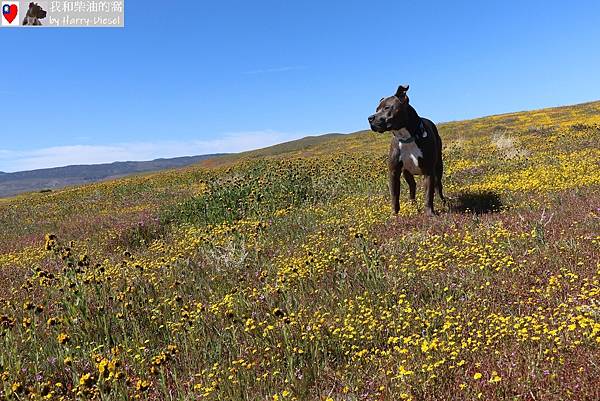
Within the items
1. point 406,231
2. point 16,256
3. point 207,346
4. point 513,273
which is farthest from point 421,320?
point 16,256

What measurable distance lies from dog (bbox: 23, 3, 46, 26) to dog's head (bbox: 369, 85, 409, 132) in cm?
1202

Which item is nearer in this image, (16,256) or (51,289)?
(51,289)

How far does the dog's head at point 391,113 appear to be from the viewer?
830 cm

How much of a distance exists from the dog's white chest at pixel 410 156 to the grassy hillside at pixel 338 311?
1016 mm

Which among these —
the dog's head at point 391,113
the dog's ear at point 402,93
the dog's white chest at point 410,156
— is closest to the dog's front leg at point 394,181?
the dog's white chest at point 410,156

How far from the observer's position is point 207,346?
4.79m

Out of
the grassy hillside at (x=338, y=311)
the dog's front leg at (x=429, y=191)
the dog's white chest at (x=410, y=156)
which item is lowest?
the grassy hillside at (x=338, y=311)

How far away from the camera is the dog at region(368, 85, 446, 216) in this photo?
8344 millimetres

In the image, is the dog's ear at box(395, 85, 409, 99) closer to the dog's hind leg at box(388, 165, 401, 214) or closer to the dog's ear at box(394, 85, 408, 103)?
the dog's ear at box(394, 85, 408, 103)

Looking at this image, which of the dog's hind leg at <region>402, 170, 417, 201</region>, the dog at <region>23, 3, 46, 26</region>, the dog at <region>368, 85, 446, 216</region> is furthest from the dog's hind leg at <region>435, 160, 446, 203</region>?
the dog at <region>23, 3, 46, 26</region>

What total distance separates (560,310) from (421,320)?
4.27 feet

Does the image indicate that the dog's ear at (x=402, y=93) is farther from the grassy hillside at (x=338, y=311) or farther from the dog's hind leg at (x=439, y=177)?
the dog's hind leg at (x=439, y=177)

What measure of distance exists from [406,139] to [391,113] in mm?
757

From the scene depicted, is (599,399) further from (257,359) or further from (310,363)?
(257,359)
